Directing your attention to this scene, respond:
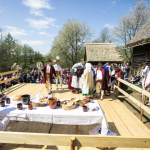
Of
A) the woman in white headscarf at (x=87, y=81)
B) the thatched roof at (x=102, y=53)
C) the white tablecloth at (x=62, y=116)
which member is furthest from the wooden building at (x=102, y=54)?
the white tablecloth at (x=62, y=116)

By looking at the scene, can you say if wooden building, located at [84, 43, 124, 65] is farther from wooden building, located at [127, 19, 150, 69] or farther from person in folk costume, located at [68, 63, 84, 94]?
person in folk costume, located at [68, 63, 84, 94]

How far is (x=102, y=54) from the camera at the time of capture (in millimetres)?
16953

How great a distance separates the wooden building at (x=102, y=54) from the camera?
16.5 metres

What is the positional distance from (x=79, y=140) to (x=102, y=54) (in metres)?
16.6

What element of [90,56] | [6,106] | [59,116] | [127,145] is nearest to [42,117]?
[59,116]

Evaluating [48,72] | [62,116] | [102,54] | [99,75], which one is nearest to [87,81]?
[99,75]

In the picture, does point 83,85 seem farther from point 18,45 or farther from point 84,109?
point 18,45

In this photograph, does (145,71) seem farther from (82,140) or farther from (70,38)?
(70,38)

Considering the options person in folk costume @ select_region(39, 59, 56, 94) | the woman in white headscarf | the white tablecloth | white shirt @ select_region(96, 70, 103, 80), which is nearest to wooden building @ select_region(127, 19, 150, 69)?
white shirt @ select_region(96, 70, 103, 80)

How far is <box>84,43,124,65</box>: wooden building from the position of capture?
16531 millimetres

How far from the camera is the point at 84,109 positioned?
230cm

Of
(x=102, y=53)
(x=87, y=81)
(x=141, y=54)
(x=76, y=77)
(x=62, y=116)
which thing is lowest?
(x=62, y=116)

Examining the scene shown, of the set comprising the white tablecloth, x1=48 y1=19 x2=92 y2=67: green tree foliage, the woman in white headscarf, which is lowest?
the white tablecloth

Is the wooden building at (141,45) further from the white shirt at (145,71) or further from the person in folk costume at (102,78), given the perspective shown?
the person in folk costume at (102,78)
